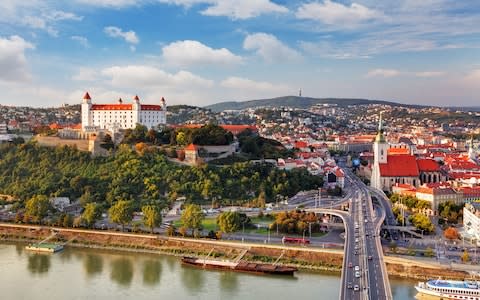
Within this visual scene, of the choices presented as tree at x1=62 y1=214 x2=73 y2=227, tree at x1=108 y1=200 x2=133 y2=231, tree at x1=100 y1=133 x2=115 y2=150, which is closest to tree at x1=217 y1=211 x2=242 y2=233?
tree at x1=108 y1=200 x2=133 y2=231

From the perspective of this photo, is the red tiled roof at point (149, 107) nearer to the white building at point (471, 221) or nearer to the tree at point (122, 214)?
the tree at point (122, 214)

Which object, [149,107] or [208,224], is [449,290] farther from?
[149,107]

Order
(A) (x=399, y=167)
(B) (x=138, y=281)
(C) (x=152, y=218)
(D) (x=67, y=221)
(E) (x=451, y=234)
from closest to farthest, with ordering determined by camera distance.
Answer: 1. (B) (x=138, y=281)
2. (E) (x=451, y=234)
3. (C) (x=152, y=218)
4. (D) (x=67, y=221)
5. (A) (x=399, y=167)

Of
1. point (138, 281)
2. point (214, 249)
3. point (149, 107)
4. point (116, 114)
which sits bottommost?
point (138, 281)

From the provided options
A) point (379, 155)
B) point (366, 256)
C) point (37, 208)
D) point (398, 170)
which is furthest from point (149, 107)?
point (366, 256)

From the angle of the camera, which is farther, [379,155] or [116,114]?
[116,114]

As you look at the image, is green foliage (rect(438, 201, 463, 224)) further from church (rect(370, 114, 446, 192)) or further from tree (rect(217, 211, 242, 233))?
tree (rect(217, 211, 242, 233))

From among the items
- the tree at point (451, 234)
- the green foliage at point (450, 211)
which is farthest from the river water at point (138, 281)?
the green foliage at point (450, 211)
